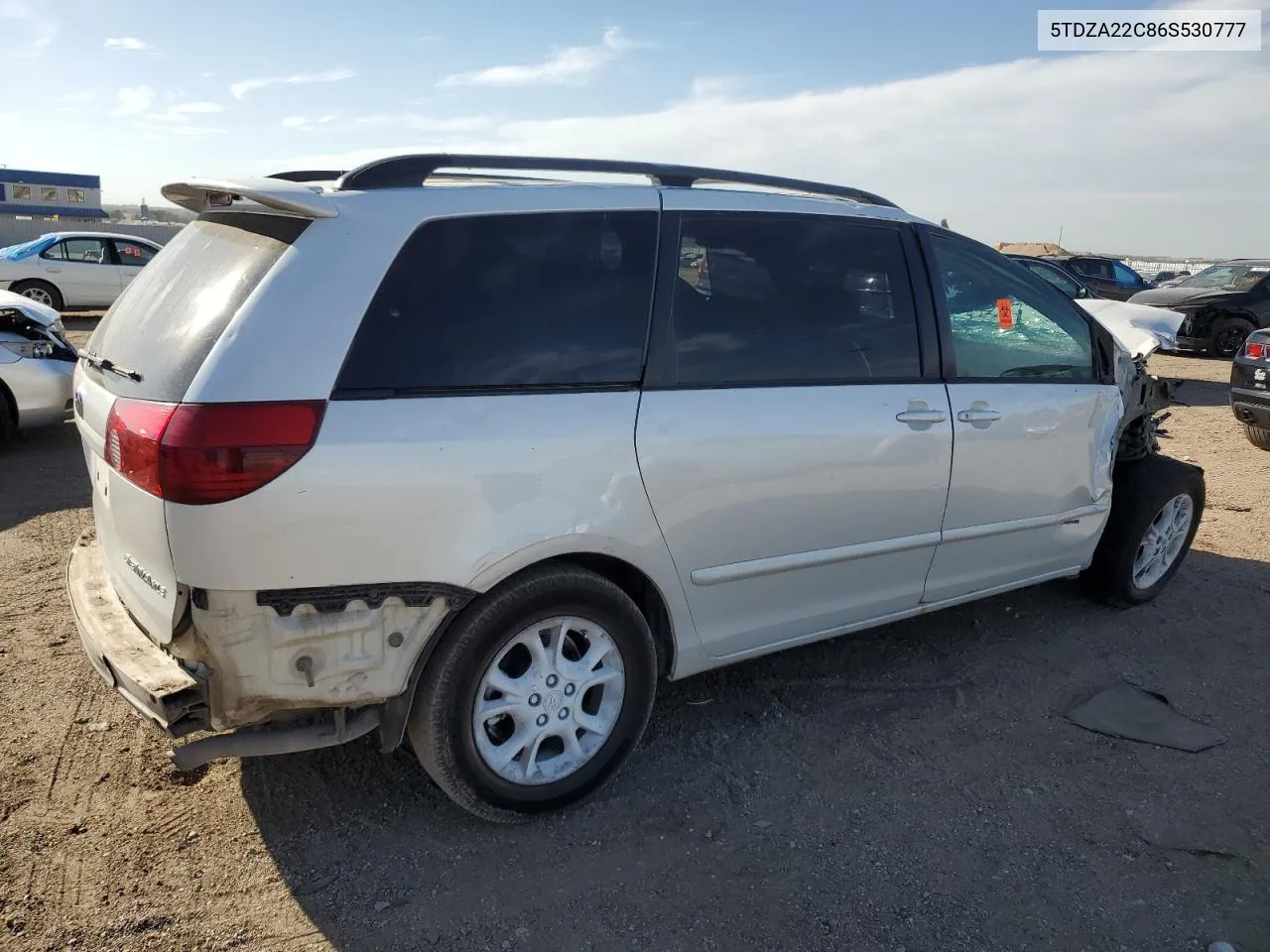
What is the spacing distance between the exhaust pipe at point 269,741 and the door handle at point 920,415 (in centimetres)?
214

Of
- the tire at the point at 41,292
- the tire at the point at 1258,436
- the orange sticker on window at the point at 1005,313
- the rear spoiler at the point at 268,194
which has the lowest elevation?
the tire at the point at 1258,436

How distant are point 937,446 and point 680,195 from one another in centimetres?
137

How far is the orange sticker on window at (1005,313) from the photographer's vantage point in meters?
4.06

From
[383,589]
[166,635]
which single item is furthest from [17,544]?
[383,589]

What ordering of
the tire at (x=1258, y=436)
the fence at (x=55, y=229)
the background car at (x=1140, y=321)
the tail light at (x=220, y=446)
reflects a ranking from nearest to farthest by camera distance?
the tail light at (x=220, y=446) < the background car at (x=1140, y=321) < the tire at (x=1258, y=436) < the fence at (x=55, y=229)

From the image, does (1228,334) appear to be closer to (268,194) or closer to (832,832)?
(832,832)

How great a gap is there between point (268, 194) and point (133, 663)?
4.36 ft

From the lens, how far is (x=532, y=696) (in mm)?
2889

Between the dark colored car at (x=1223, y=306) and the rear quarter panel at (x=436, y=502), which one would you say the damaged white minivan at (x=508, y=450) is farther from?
the dark colored car at (x=1223, y=306)

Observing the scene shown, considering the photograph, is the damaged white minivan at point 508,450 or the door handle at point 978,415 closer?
the damaged white minivan at point 508,450

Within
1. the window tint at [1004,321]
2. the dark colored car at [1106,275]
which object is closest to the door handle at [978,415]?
the window tint at [1004,321]

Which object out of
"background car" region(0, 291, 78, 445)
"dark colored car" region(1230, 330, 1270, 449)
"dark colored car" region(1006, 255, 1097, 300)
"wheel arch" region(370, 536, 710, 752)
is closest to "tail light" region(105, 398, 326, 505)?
"wheel arch" region(370, 536, 710, 752)

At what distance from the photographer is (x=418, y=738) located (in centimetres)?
276

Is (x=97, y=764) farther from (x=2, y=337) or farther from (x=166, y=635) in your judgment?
(x=2, y=337)
